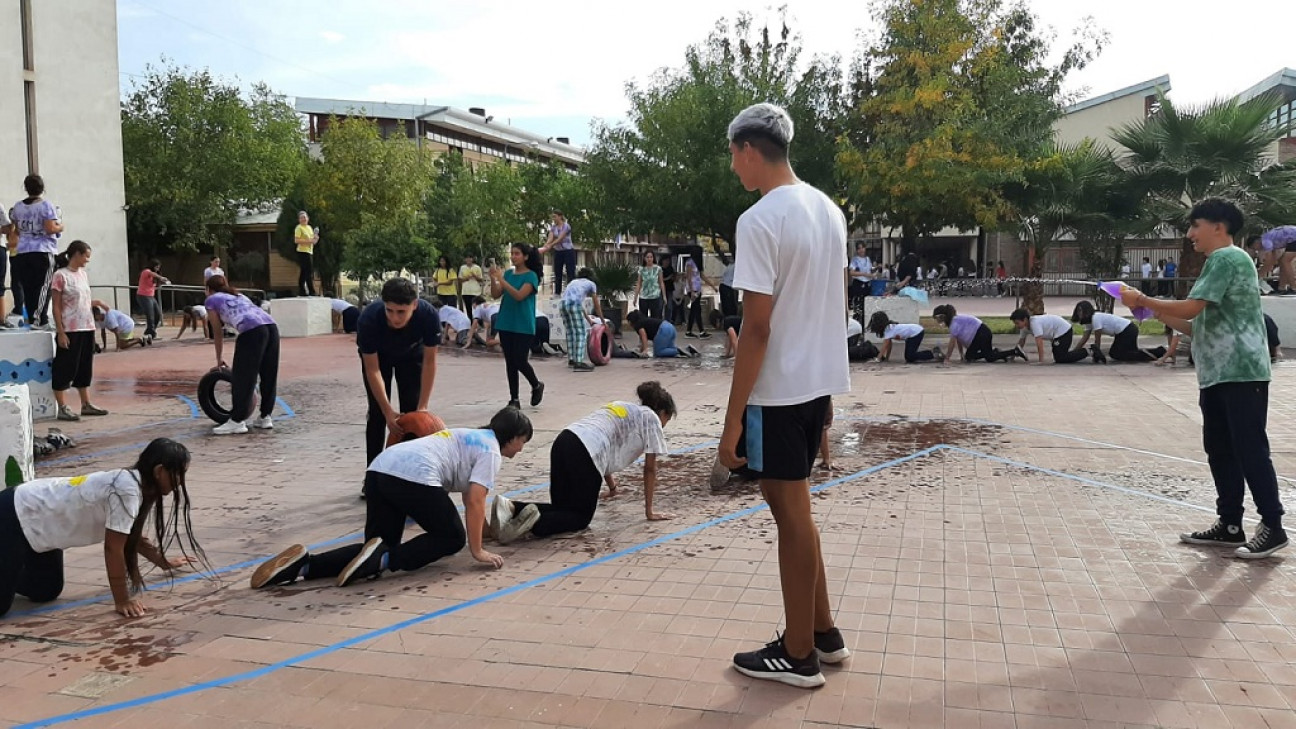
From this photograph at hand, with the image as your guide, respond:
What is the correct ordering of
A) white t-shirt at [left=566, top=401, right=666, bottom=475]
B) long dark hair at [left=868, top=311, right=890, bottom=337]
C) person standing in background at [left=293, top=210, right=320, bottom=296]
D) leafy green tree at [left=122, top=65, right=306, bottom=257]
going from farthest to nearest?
leafy green tree at [left=122, top=65, right=306, bottom=257] < person standing in background at [left=293, top=210, right=320, bottom=296] < long dark hair at [left=868, top=311, right=890, bottom=337] < white t-shirt at [left=566, top=401, right=666, bottom=475]

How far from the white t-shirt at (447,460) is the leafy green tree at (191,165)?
33.8 m

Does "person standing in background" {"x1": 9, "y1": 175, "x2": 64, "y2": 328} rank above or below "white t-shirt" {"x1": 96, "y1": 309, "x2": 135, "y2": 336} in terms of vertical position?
above

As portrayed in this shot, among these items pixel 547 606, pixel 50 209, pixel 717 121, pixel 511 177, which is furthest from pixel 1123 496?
pixel 511 177

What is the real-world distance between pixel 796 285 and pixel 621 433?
2459mm

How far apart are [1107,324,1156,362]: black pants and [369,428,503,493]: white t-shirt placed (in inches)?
468

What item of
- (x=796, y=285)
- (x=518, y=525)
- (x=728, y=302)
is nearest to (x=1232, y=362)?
(x=796, y=285)

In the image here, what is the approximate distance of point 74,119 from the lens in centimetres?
2266

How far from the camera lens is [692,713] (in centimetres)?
312

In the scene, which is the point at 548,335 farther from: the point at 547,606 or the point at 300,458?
the point at 547,606

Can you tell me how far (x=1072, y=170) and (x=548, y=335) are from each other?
10510mm

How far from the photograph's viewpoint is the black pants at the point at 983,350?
1409cm

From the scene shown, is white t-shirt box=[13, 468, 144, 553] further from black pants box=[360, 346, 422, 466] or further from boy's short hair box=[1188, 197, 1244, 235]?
boy's short hair box=[1188, 197, 1244, 235]

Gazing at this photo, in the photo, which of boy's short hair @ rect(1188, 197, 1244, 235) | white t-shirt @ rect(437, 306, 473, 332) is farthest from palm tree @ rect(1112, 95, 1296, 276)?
boy's short hair @ rect(1188, 197, 1244, 235)

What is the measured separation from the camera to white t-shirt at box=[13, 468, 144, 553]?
3977 millimetres
